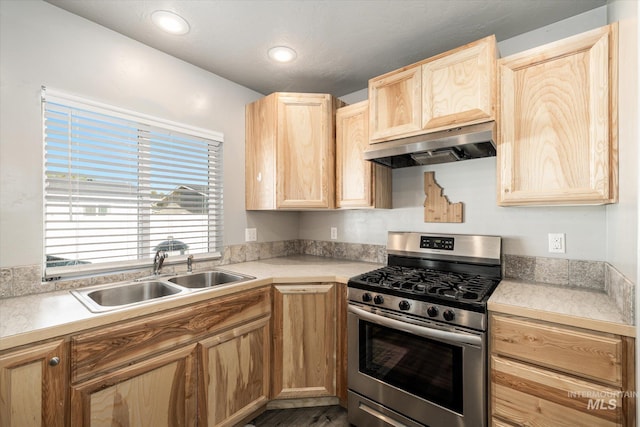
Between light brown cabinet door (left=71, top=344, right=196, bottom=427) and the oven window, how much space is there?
40.5 inches

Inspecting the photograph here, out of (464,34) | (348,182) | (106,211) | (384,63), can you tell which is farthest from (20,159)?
(464,34)

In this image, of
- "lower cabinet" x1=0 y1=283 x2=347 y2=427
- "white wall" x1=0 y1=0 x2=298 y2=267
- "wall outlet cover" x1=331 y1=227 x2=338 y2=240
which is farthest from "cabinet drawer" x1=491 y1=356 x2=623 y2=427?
"white wall" x1=0 y1=0 x2=298 y2=267

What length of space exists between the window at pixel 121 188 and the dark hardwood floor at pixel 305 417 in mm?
1254

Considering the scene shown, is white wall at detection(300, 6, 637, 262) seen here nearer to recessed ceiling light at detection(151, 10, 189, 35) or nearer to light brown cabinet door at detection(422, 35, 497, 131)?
light brown cabinet door at detection(422, 35, 497, 131)

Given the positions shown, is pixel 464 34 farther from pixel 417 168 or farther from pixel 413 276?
pixel 413 276

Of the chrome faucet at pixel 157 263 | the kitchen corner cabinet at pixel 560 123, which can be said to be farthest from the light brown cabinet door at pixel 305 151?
the kitchen corner cabinet at pixel 560 123

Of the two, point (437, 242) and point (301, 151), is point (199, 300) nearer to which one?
point (301, 151)

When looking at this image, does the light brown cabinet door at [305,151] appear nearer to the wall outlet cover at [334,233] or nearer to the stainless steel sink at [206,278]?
the wall outlet cover at [334,233]

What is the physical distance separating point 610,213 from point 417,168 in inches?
45.2

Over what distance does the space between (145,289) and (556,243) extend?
2584 mm

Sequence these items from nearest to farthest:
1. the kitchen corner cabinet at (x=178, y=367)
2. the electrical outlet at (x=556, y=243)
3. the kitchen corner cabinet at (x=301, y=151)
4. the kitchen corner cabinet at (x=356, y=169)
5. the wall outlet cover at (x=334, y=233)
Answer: the kitchen corner cabinet at (x=178, y=367), the electrical outlet at (x=556, y=243), the kitchen corner cabinet at (x=356, y=169), the kitchen corner cabinet at (x=301, y=151), the wall outlet cover at (x=334, y=233)

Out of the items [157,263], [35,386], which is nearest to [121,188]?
[157,263]

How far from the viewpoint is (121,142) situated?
1.87m

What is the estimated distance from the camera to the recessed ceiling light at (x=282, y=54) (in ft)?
6.61
